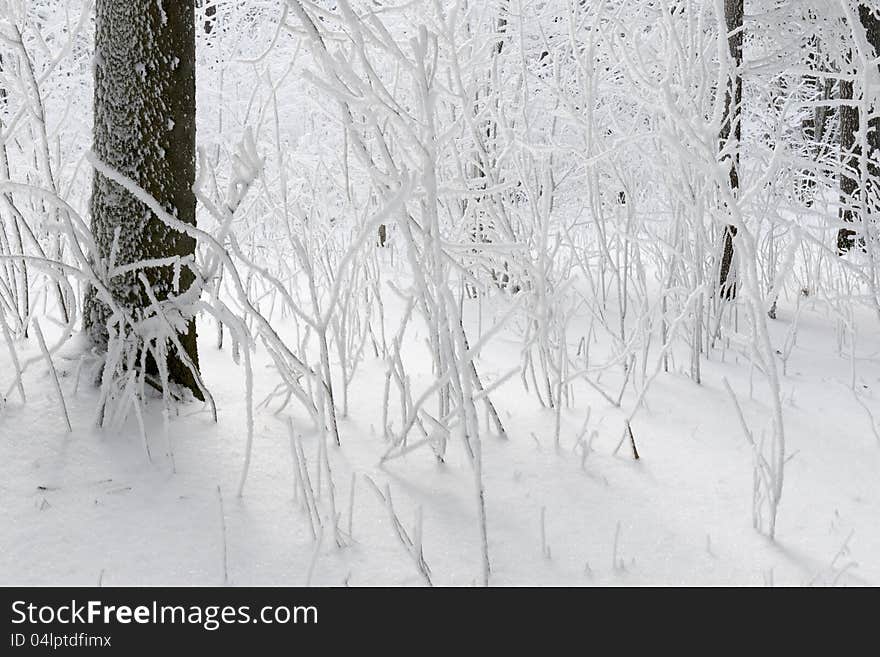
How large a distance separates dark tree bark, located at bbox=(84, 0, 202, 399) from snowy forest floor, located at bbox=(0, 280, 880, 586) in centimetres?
37

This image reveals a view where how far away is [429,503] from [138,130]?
1.37 meters

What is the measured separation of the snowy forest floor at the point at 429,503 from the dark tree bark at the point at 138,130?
372mm

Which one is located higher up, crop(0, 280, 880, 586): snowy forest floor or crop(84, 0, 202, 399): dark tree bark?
crop(84, 0, 202, 399): dark tree bark

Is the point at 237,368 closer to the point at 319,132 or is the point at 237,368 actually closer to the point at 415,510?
the point at 415,510

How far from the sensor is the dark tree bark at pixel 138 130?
206cm

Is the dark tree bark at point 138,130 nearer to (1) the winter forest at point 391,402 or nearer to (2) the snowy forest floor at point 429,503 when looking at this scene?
(1) the winter forest at point 391,402

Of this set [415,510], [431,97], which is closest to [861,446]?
[415,510]

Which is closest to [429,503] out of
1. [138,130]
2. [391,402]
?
[391,402]

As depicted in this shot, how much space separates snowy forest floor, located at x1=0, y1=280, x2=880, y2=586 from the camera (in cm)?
149

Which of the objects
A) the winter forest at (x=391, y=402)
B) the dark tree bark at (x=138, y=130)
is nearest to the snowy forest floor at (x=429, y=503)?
the winter forest at (x=391, y=402)

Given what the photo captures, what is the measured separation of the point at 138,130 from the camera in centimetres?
208

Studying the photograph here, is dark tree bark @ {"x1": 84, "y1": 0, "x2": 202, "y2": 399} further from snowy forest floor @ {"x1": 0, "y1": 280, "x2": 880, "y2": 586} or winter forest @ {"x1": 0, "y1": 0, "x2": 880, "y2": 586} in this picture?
snowy forest floor @ {"x1": 0, "y1": 280, "x2": 880, "y2": 586}

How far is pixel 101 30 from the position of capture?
2.11 m

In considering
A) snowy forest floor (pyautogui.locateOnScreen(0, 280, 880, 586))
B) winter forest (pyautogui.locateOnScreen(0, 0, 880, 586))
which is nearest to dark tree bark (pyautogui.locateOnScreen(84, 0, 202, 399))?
winter forest (pyautogui.locateOnScreen(0, 0, 880, 586))
